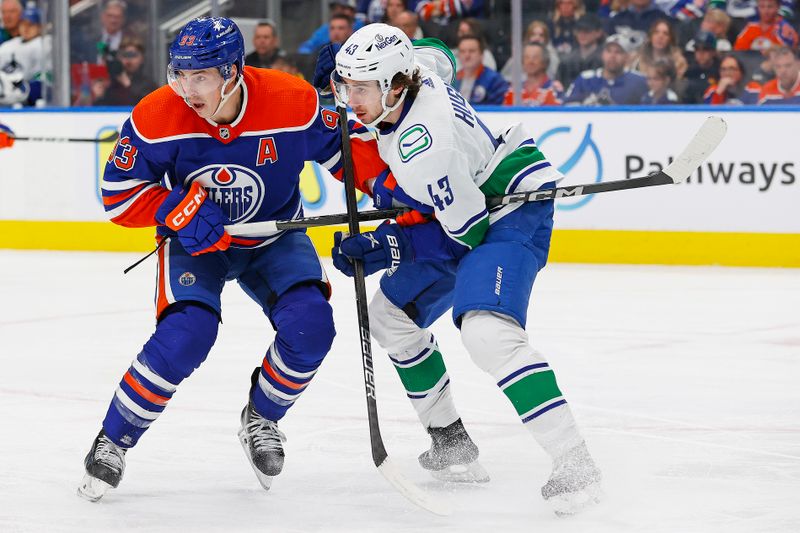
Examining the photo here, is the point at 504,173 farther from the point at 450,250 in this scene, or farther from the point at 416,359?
the point at 416,359

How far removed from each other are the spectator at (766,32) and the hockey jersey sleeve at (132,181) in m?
4.48

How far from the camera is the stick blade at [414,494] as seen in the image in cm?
259

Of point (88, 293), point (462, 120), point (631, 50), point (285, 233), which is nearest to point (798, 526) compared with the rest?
point (462, 120)

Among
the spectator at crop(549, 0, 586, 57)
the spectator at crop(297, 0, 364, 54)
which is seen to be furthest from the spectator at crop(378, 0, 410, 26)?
the spectator at crop(549, 0, 586, 57)

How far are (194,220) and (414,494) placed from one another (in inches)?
27.3

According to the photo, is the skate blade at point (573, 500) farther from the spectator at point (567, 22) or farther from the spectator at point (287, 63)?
the spectator at point (287, 63)

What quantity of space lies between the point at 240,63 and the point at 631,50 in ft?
14.2

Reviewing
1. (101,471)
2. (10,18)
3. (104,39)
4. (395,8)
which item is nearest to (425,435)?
(101,471)

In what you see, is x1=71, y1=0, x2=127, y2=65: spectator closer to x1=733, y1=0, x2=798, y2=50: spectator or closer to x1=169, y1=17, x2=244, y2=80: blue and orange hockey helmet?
x1=733, y1=0, x2=798, y2=50: spectator

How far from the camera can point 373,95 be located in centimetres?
265

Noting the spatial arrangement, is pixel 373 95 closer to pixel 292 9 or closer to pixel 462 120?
pixel 462 120

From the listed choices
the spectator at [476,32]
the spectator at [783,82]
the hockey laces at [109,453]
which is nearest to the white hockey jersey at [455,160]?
the hockey laces at [109,453]

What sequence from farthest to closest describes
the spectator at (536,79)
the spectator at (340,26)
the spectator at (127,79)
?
the spectator at (127,79) < the spectator at (340,26) < the spectator at (536,79)

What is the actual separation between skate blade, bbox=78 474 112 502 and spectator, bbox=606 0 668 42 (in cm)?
469
